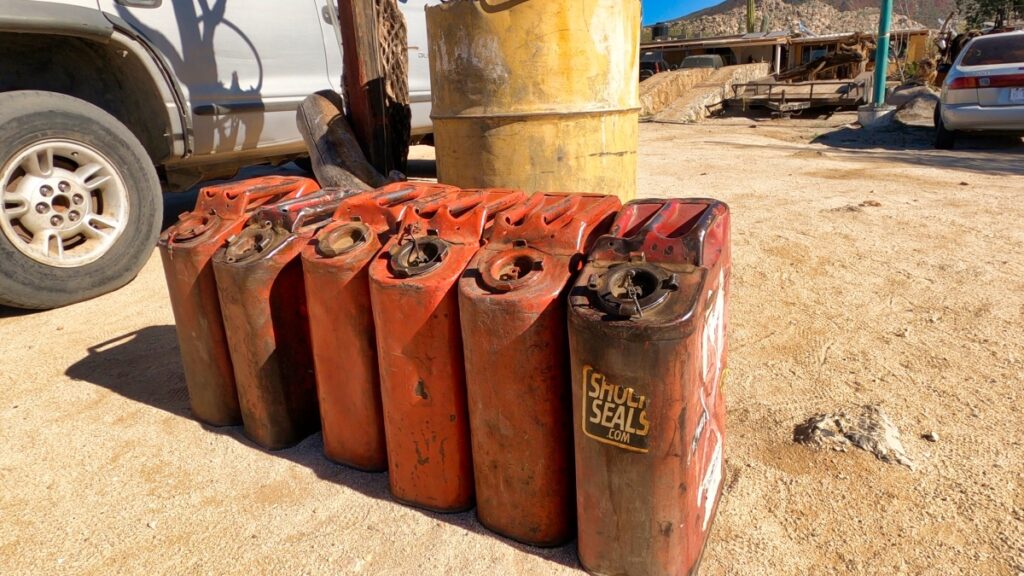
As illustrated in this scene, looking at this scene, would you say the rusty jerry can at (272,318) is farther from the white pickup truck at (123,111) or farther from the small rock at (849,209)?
the small rock at (849,209)

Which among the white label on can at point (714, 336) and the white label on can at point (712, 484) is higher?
the white label on can at point (714, 336)

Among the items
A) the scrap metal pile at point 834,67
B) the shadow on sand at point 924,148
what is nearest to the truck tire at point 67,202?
the shadow on sand at point 924,148

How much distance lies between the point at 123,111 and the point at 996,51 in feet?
33.0

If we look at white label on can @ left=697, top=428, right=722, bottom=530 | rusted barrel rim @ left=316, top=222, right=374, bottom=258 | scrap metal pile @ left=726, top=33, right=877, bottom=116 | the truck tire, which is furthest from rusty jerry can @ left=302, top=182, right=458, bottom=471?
scrap metal pile @ left=726, top=33, right=877, bottom=116

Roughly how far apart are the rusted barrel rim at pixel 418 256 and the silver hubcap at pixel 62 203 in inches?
110

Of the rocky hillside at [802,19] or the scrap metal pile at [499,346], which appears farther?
the rocky hillside at [802,19]

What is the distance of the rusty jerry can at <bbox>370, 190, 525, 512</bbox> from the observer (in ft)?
6.25

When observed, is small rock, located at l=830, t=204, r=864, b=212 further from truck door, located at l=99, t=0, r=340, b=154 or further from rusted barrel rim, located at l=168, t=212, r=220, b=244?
rusted barrel rim, located at l=168, t=212, r=220, b=244

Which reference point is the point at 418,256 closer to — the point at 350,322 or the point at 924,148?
the point at 350,322

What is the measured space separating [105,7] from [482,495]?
13.1ft

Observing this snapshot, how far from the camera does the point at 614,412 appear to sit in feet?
5.33

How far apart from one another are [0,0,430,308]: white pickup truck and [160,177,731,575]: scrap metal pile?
5.74ft

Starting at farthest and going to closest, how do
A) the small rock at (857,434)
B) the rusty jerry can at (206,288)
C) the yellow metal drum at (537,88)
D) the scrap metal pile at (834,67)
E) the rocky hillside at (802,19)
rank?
the rocky hillside at (802,19)
the scrap metal pile at (834,67)
the yellow metal drum at (537,88)
the rusty jerry can at (206,288)
the small rock at (857,434)

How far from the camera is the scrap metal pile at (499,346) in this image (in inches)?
64.0
